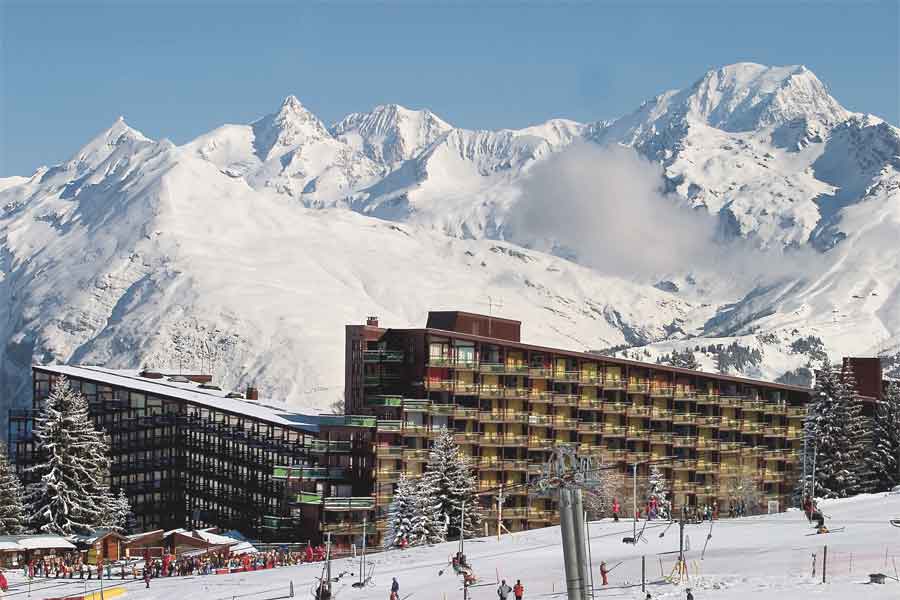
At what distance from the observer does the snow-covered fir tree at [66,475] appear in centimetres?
14388

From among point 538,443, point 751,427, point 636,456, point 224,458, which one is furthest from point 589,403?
point 224,458

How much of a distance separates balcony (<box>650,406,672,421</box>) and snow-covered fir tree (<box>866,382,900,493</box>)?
742 inches

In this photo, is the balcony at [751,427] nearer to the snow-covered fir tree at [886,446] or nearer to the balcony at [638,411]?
the snow-covered fir tree at [886,446]

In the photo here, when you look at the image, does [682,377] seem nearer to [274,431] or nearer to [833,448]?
[833,448]

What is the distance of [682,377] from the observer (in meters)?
173

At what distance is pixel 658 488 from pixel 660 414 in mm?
13419

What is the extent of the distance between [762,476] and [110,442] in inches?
2602

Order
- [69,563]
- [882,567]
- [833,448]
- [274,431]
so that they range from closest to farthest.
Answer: [882,567] < [69,563] < [833,448] < [274,431]

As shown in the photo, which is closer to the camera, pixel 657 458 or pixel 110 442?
pixel 657 458

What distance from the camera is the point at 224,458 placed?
175 meters

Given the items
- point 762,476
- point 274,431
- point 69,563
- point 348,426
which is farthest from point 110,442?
point 762,476

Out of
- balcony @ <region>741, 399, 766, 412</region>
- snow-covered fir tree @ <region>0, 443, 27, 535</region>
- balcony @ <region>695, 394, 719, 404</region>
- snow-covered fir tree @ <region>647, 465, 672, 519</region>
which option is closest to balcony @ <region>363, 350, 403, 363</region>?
snow-covered fir tree @ <region>647, 465, 672, 519</region>

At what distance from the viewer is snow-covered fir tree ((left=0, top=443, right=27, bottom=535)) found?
14225cm

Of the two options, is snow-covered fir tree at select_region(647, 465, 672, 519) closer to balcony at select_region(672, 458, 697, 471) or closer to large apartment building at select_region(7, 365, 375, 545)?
balcony at select_region(672, 458, 697, 471)
